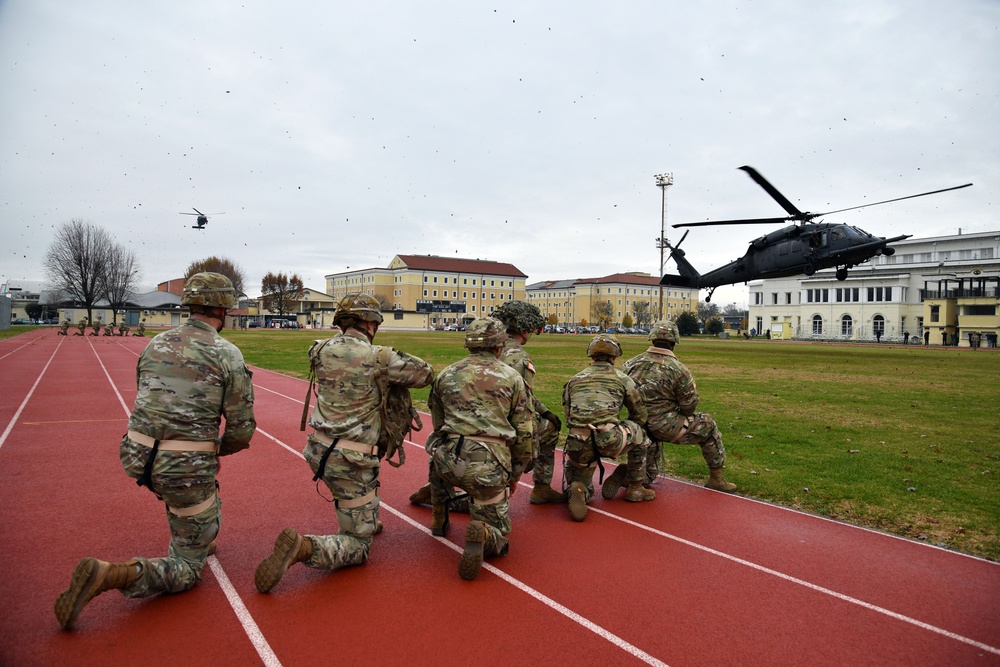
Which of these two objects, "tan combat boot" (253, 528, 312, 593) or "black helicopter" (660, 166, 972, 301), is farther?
"black helicopter" (660, 166, 972, 301)

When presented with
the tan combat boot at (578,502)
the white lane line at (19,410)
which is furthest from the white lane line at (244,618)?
the white lane line at (19,410)

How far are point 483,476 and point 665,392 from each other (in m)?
3.22

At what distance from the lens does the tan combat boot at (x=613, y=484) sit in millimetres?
6829

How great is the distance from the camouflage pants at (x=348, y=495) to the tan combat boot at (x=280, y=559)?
285 millimetres

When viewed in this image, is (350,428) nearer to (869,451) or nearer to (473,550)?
(473,550)

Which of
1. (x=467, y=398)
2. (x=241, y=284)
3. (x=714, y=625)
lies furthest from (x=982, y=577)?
(x=241, y=284)

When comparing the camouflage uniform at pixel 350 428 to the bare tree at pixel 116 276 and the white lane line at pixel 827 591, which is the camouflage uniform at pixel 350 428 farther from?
the bare tree at pixel 116 276

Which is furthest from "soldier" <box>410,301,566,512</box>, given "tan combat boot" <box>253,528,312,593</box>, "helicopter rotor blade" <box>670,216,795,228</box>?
"helicopter rotor blade" <box>670,216,795,228</box>

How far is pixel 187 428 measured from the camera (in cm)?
399

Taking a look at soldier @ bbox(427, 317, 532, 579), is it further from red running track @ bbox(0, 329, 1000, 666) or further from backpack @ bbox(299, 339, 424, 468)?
red running track @ bbox(0, 329, 1000, 666)

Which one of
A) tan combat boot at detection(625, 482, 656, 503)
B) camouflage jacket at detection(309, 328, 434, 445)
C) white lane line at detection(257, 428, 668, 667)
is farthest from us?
tan combat boot at detection(625, 482, 656, 503)

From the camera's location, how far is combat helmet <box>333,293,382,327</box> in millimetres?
4812

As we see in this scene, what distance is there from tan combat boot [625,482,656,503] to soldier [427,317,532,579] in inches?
84.9

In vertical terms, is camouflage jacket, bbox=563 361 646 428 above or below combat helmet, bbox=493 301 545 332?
below
